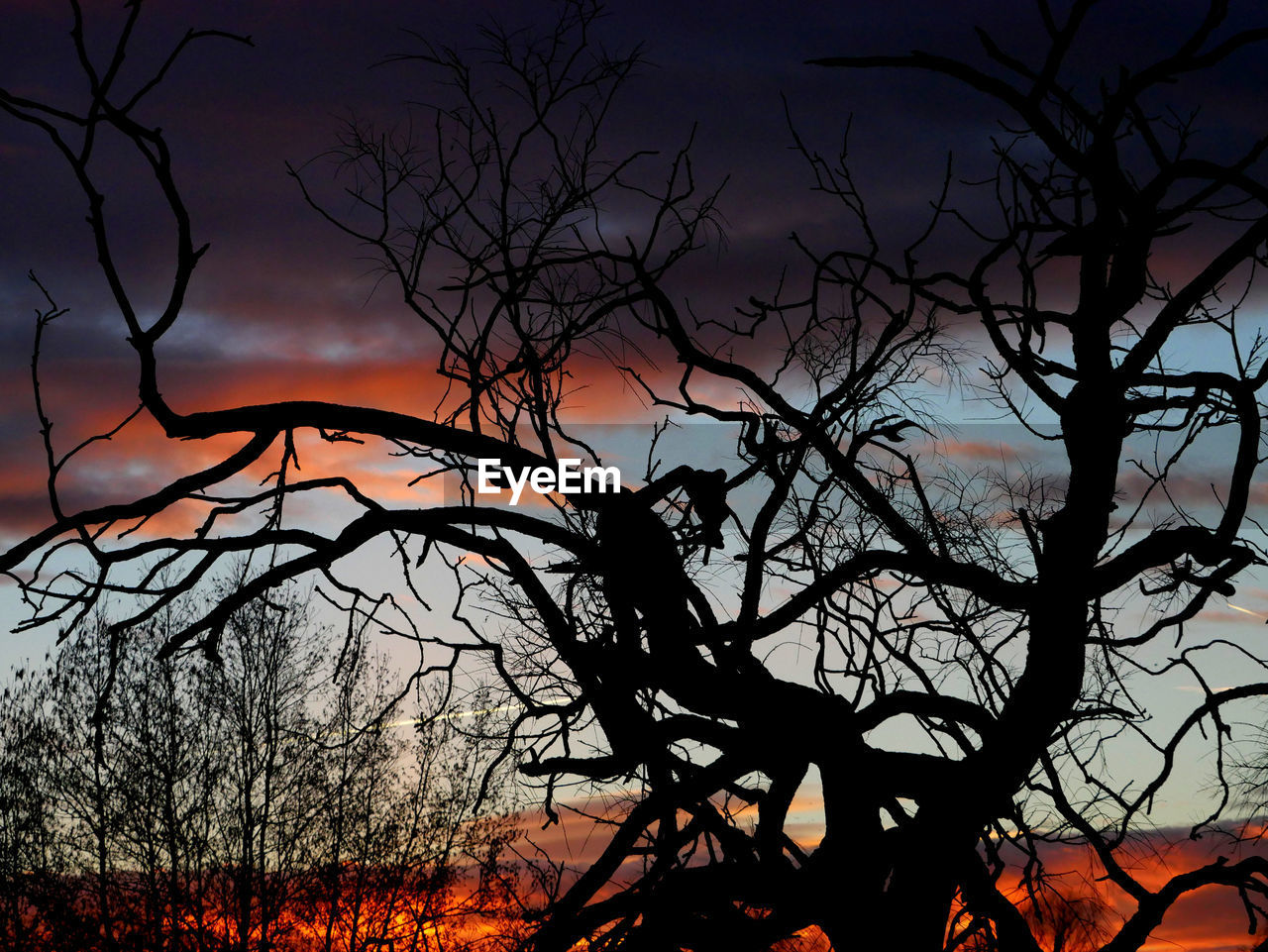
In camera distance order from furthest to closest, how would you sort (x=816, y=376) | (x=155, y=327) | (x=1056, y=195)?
(x=816, y=376)
(x=1056, y=195)
(x=155, y=327)

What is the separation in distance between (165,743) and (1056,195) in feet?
40.8

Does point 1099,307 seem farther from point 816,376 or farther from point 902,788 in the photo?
point 816,376

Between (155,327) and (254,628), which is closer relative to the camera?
(155,327)

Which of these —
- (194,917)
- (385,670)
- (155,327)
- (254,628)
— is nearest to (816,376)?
(155,327)

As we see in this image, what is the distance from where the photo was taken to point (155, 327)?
10.3 feet

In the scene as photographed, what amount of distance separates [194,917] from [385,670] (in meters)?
3.76

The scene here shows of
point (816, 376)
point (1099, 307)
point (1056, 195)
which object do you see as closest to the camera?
point (1099, 307)

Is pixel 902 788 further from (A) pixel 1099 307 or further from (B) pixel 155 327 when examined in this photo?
(B) pixel 155 327

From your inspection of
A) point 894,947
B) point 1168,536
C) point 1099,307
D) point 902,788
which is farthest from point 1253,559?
point 894,947

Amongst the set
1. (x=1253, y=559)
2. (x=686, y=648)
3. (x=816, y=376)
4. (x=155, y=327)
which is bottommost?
(x=686, y=648)

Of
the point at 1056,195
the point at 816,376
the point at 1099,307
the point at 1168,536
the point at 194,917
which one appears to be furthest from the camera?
the point at 194,917

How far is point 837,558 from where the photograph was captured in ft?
19.6

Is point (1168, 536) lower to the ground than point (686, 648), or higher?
higher

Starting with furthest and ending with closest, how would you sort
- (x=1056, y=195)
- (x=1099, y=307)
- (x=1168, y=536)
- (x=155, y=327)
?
(x=1056, y=195)
(x=1168, y=536)
(x=1099, y=307)
(x=155, y=327)
